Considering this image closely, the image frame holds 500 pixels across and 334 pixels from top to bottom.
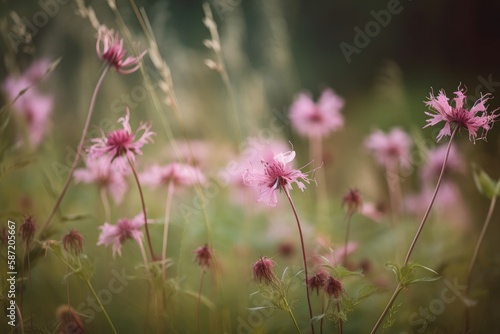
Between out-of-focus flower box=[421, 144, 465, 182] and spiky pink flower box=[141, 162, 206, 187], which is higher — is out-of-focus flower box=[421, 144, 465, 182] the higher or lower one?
the lower one

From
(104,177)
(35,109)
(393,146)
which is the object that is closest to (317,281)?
(104,177)

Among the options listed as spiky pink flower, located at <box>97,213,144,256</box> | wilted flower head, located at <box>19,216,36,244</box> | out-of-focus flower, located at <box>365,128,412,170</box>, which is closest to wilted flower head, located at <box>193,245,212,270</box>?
spiky pink flower, located at <box>97,213,144,256</box>

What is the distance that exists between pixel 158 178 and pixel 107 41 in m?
0.20

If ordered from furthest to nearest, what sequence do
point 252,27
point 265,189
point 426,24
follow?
1. point 252,27
2. point 426,24
3. point 265,189

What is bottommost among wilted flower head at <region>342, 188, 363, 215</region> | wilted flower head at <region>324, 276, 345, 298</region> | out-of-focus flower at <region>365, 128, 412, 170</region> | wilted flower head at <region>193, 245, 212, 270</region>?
Result: out-of-focus flower at <region>365, 128, 412, 170</region>

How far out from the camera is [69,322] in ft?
1.86

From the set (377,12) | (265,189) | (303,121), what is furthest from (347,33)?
(265,189)

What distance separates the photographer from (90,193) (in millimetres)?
1163

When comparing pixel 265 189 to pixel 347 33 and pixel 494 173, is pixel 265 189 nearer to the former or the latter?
pixel 494 173

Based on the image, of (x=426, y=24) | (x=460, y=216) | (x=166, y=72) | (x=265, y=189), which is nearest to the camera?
(x=265, y=189)

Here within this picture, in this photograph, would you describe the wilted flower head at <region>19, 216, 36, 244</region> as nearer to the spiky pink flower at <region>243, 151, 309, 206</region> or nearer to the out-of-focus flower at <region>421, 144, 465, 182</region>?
the spiky pink flower at <region>243, 151, 309, 206</region>

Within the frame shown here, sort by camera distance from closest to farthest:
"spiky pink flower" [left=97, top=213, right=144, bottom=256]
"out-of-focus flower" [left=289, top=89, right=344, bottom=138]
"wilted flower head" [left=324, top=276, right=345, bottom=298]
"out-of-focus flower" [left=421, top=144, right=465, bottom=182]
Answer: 1. "wilted flower head" [left=324, top=276, right=345, bottom=298]
2. "spiky pink flower" [left=97, top=213, right=144, bottom=256]
3. "out-of-focus flower" [left=421, top=144, right=465, bottom=182]
4. "out-of-focus flower" [left=289, top=89, right=344, bottom=138]

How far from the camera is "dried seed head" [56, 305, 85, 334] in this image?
0.57 m

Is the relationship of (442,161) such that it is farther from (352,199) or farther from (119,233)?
(119,233)
